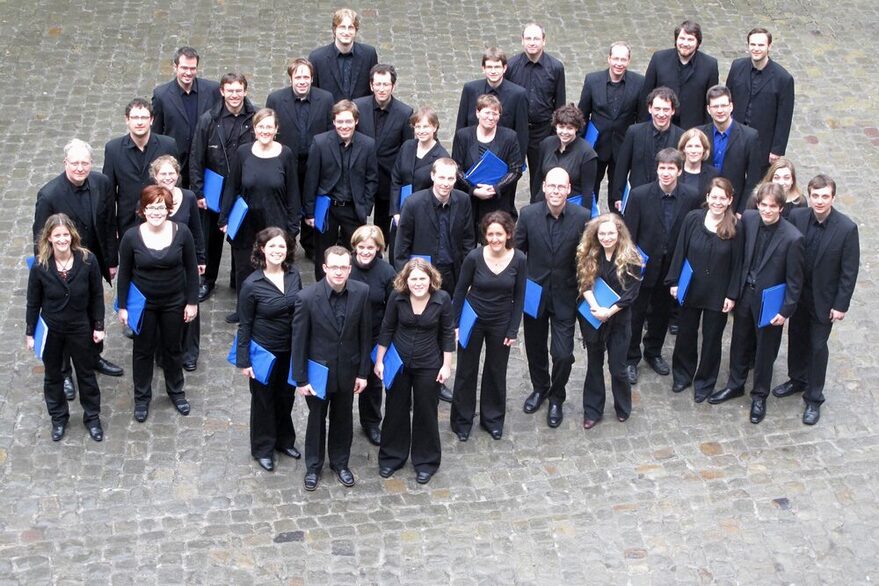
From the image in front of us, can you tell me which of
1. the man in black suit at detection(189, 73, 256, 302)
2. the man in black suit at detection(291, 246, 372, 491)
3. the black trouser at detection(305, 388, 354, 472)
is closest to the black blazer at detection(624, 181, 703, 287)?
the man in black suit at detection(291, 246, 372, 491)

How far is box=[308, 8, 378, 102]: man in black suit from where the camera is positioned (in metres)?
12.7

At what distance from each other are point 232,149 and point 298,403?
2162mm

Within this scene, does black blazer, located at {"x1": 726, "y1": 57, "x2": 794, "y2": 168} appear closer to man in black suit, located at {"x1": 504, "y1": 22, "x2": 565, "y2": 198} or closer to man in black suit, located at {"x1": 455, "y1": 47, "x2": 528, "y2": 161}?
man in black suit, located at {"x1": 504, "y1": 22, "x2": 565, "y2": 198}

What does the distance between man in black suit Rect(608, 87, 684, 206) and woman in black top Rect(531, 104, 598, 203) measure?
0.39m

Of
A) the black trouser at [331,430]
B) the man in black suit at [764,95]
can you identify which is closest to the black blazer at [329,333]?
the black trouser at [331,430]

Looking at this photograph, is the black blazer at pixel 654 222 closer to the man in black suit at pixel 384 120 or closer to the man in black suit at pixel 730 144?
the man in black suit at pixel 730 144

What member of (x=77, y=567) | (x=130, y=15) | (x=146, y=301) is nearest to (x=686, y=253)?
(x=146, y=301)

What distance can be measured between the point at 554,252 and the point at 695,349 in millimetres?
1633

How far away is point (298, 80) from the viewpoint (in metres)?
11.9

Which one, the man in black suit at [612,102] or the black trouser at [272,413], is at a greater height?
the man in black suit at [612,102]

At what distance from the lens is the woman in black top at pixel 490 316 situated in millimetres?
10172

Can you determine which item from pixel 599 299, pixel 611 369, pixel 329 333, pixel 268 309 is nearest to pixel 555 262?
pixel 599 299

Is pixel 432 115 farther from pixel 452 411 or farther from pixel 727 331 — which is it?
pixel 727 331

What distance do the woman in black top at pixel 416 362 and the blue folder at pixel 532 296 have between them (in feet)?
3.43
